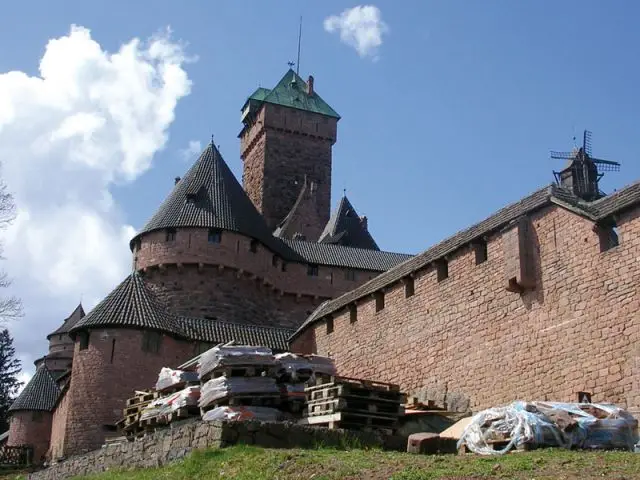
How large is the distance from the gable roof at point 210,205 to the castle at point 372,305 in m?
0.08

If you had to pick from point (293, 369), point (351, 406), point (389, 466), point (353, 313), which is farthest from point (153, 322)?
point (389, 466)

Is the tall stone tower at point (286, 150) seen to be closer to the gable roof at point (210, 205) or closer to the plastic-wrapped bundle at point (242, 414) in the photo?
the gable roof at point (210, 205)

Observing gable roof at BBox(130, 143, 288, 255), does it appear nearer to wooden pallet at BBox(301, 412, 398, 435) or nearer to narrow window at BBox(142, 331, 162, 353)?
narrow window at BBox(142, 331, 162, 353)

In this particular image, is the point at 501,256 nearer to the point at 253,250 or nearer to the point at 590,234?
the point at 590,234

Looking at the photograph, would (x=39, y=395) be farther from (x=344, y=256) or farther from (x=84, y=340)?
(x=344, y=256)

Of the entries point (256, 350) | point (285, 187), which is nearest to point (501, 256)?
point (256, 350)

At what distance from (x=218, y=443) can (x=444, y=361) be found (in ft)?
27.9

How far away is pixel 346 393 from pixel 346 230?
3068 centimetres

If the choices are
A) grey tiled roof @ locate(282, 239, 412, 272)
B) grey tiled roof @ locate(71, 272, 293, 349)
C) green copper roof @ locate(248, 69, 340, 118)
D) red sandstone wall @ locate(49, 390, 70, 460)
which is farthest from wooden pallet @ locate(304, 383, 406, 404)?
green copper roof @ locate(248, 69, 340, 118)

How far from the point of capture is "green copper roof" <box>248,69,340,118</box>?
183ft

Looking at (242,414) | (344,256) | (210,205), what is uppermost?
(210,205)

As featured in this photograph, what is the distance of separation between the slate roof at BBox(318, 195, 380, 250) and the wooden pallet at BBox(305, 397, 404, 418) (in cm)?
2877

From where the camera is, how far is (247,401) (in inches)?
638

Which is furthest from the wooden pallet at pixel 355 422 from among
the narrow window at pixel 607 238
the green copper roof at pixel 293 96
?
the green copper roof at pixel 293 96
